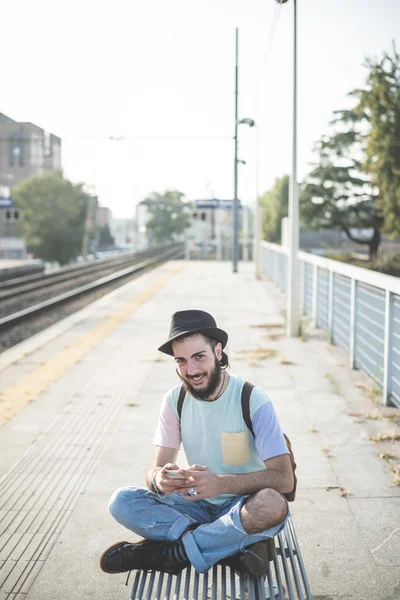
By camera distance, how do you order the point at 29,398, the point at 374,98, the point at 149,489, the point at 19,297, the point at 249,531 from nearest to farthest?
the point at 249,531 → the point at 149,489 → the point at 29,398 → the point at 19,297 → the point at 374,98

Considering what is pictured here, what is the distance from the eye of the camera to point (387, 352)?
7.23 meters

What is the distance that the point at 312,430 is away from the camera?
647 centimetres

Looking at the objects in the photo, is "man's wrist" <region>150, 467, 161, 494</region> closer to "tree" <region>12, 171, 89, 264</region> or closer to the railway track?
the railway track

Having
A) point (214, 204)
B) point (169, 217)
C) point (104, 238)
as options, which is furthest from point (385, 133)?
point (169, 217)

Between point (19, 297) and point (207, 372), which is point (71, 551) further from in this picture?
point (19, 297)

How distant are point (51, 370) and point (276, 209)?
6898 centimetres

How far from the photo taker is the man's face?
3.26 metres

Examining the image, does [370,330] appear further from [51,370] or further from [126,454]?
[51,370]

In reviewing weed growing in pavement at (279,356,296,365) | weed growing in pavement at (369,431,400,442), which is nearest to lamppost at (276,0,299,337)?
weed growing in pavement at (279,356,296,365)

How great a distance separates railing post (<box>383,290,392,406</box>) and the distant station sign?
103 feet

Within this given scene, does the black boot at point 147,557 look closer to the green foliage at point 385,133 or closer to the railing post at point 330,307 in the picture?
the railing post at point 330,307

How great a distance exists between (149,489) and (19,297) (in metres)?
20.4

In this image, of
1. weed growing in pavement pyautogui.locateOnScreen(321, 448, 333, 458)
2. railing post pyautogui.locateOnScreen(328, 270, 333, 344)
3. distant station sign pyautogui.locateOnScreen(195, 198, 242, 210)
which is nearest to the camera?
weed growing in pavement pyautogui.locateOnScreen(321, 448, 333, 458)

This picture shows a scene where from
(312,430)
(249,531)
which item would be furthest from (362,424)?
(249,531)
